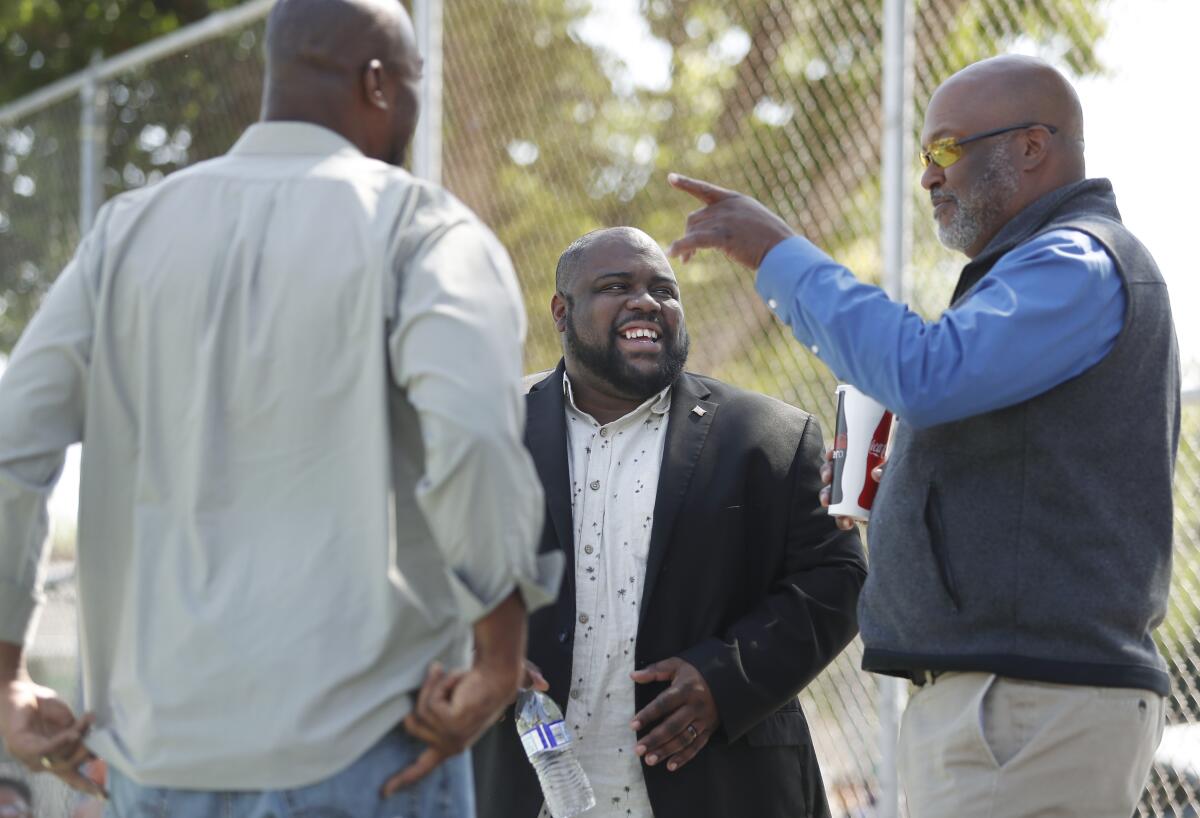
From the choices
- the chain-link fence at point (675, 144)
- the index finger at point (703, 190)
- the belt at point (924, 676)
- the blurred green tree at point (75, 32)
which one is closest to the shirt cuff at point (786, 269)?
the index finger at point (703, 190)

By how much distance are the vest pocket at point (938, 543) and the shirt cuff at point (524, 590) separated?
37.2 inches

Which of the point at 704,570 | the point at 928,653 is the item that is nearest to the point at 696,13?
the point at 704,570

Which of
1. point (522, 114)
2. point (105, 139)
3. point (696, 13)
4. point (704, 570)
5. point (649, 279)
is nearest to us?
point (704, 570)

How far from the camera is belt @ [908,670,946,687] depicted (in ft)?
10.3

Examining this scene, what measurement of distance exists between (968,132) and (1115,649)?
1.12 m

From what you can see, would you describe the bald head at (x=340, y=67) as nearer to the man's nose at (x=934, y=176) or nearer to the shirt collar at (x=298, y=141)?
the shirt collar at (x=298, y=141)

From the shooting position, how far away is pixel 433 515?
2.29m

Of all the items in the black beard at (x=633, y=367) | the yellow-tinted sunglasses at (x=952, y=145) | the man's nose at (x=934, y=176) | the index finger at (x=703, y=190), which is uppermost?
the index finger at (x=703, y=190)

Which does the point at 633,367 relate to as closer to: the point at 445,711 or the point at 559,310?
the point at 559,310

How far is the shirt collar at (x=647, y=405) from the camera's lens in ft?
13.6

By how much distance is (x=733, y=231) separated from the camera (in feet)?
10.4

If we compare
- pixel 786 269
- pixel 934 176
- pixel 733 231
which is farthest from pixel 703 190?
pixel 934 176

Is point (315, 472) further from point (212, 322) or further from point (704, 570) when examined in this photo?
point (704, 570)

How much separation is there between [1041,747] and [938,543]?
0.43m
